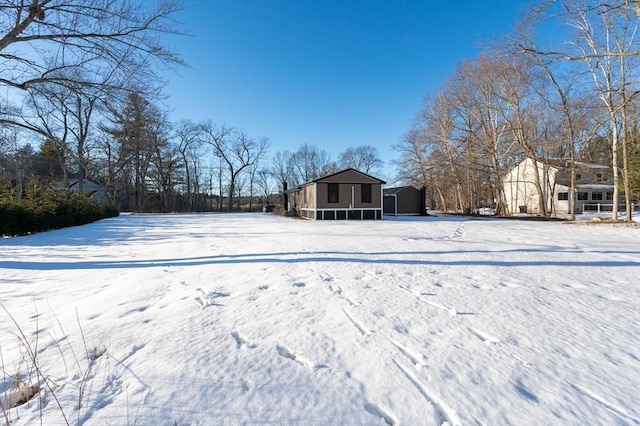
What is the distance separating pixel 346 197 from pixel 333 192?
3.06ft

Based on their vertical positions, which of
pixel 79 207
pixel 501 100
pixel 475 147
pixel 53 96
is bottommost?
pixel 79 207

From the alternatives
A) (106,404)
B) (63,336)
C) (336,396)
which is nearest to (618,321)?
(336,396)

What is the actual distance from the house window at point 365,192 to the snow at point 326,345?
44.7 ft

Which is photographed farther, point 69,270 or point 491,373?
point 69,270

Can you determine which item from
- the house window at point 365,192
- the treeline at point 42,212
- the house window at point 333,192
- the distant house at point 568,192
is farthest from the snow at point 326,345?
the distant house at point 568,192

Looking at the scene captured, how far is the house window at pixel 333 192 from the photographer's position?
17672 mm

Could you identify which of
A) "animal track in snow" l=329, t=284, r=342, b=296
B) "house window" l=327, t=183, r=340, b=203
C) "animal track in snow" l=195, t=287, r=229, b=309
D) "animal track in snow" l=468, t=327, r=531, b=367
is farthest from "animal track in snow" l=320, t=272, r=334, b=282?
"house window" l=327, t=183, r=340, b=203

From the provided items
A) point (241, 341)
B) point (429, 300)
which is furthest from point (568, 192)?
point (241, 341)

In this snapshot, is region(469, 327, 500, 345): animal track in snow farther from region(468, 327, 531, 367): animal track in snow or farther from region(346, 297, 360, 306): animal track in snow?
region(346, 297, 360, 306): animal track in snow

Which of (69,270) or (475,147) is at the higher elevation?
(475,147)

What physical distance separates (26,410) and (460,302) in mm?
3639

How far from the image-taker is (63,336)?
Answer: 2.46 metres

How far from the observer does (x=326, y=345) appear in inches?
87.1

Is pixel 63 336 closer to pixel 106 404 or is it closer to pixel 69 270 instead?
pixel 106 404
